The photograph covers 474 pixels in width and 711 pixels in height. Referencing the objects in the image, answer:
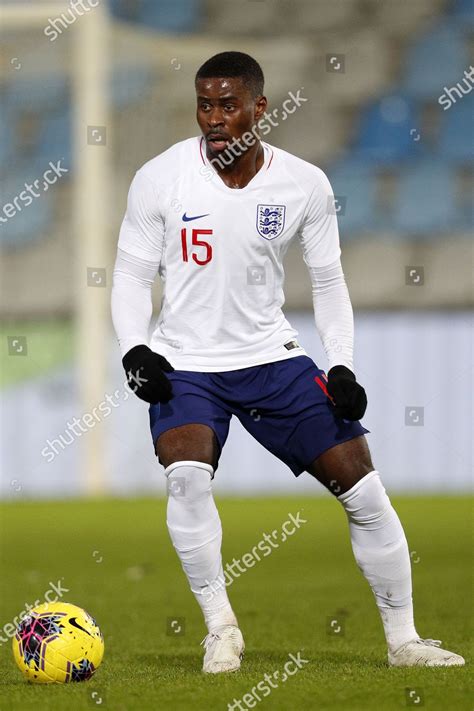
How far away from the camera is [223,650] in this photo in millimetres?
4586

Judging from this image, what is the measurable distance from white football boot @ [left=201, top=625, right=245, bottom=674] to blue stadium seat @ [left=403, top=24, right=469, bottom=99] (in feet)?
42.2

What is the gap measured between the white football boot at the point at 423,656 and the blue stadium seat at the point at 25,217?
12005 mm

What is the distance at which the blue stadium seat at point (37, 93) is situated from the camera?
16.3 meters

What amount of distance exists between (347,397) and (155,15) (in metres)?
12.5

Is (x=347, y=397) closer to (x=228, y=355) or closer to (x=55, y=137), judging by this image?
(x=228, y=355)

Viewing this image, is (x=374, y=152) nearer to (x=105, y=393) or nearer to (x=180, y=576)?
(x=105, y=393)

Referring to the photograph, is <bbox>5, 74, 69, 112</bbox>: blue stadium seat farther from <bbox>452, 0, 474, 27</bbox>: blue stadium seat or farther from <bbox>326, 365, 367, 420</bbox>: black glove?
<bbox>326, 365, 367, 420</bbox>: black glove

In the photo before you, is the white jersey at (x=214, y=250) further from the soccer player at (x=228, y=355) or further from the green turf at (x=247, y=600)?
the green turf at (x=247, y=600)

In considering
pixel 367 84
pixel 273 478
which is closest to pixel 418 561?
pixel 273 478

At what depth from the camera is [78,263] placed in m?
15.7

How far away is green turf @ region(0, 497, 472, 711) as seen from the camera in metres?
4.25

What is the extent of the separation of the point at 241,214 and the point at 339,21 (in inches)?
495

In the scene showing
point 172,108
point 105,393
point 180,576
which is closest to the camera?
point 180,576

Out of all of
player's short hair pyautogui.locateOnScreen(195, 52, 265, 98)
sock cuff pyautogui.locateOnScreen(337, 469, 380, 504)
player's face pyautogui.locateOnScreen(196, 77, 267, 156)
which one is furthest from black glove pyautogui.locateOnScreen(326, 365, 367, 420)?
player's short hair pyautogui.locateOnScreen(195, 52, 265, 98)
